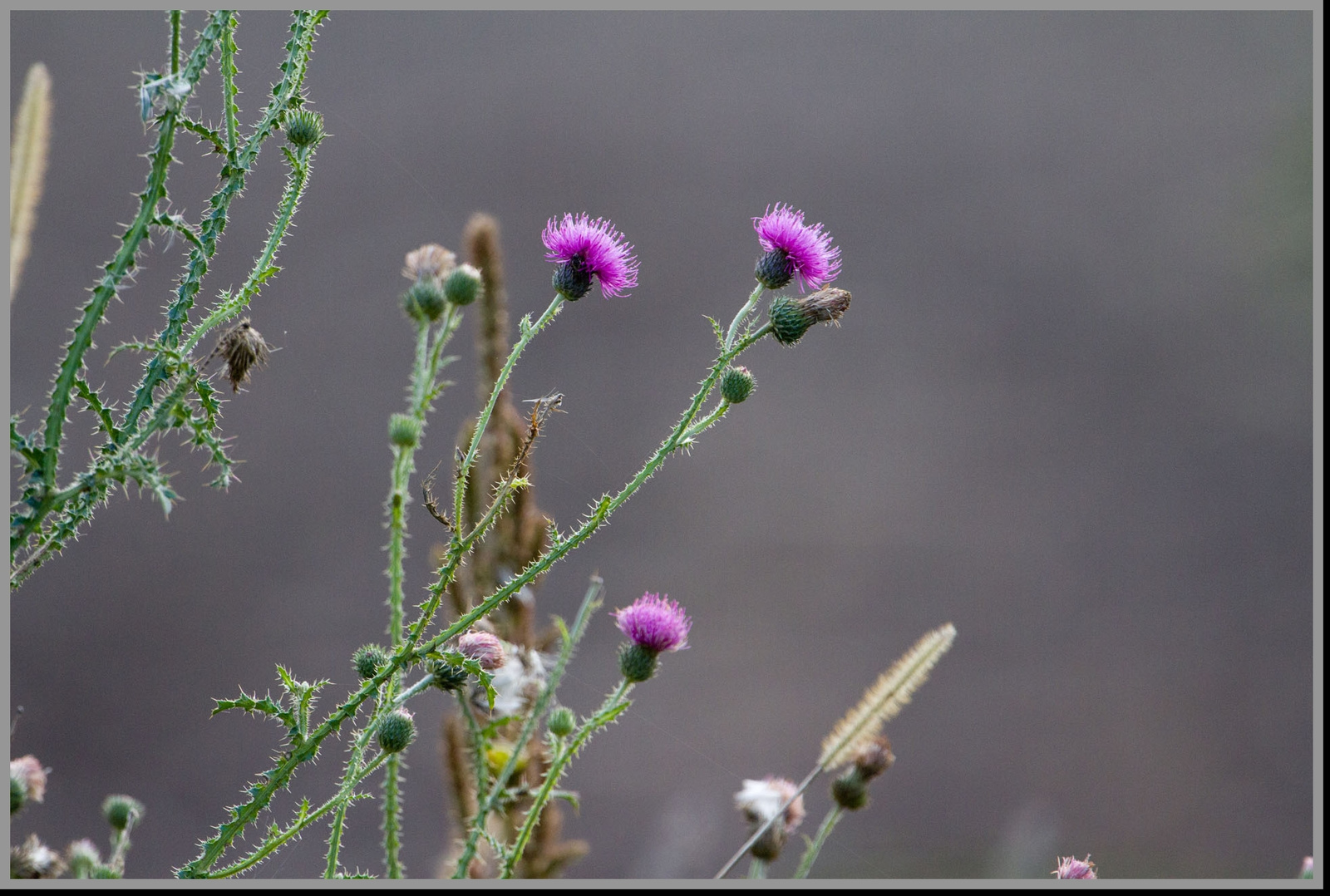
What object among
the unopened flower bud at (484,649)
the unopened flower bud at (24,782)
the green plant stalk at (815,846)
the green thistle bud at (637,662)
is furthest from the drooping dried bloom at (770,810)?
the unopened flower bud at (24,782)

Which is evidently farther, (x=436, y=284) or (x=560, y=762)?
(x=436, y=284)

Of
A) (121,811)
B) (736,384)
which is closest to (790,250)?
(736,384)

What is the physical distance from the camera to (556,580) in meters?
3.38

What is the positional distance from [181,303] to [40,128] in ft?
0.67

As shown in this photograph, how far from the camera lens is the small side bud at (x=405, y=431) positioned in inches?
26.4

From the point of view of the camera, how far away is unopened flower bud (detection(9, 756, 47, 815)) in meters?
0.61

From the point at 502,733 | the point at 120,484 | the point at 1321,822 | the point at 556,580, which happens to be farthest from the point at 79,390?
the point at 556,580

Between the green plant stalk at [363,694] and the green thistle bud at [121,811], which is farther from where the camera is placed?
the green thistle bud at [121,811]

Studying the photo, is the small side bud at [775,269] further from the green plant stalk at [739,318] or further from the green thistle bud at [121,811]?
the green thistle bud at [121,811]

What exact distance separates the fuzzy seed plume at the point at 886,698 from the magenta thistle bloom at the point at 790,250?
289 mm

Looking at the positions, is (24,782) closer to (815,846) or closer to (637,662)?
(637,662)

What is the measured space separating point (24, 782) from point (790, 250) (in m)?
0.63

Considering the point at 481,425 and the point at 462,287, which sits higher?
the point at 462,287

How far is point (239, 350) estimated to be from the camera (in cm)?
63
